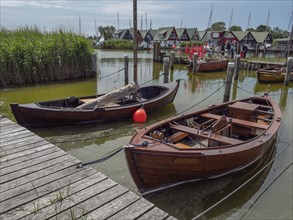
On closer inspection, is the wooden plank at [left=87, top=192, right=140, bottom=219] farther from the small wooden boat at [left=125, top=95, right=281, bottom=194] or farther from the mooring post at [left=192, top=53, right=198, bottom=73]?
the mooring post at [left=192, top=53, right=198, bottom=73]

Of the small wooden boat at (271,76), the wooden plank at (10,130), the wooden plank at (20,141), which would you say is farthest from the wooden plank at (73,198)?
the small wooden boat at (271,76)

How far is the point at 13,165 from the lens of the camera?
12.5ft

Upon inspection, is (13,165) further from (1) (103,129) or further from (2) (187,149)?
(1) (103,129)

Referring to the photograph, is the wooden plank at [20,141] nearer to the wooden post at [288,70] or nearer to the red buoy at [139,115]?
the red buoy at [139,115]

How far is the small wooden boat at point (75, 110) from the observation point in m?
7.02

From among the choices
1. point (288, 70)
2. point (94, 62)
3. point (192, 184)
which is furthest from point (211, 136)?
point (288, 70)

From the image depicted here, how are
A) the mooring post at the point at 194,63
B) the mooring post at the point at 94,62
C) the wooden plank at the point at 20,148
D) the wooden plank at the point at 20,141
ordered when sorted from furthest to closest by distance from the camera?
the mooring post at the point at 194,63 → the mooring post at the point at 94,62 → the wooden plank at the point at 20,141 → the wooden plank at the point at 20,148

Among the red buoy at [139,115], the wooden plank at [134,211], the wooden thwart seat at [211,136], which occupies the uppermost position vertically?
the wooden thwart seat at [211,136]

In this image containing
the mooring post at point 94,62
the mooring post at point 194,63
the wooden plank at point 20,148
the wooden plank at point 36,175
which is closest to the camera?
the wooden plank at point 36,175

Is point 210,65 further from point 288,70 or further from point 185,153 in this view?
point 185,153

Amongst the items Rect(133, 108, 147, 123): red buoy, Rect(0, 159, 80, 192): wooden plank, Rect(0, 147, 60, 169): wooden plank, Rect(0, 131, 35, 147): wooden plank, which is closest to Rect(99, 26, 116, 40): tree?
Rect(133, 108, 147, 123): red buoy

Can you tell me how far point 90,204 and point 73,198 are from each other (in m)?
0.26

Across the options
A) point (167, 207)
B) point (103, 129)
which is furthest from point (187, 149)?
point (103, 129)

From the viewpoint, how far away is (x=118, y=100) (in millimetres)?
8734
